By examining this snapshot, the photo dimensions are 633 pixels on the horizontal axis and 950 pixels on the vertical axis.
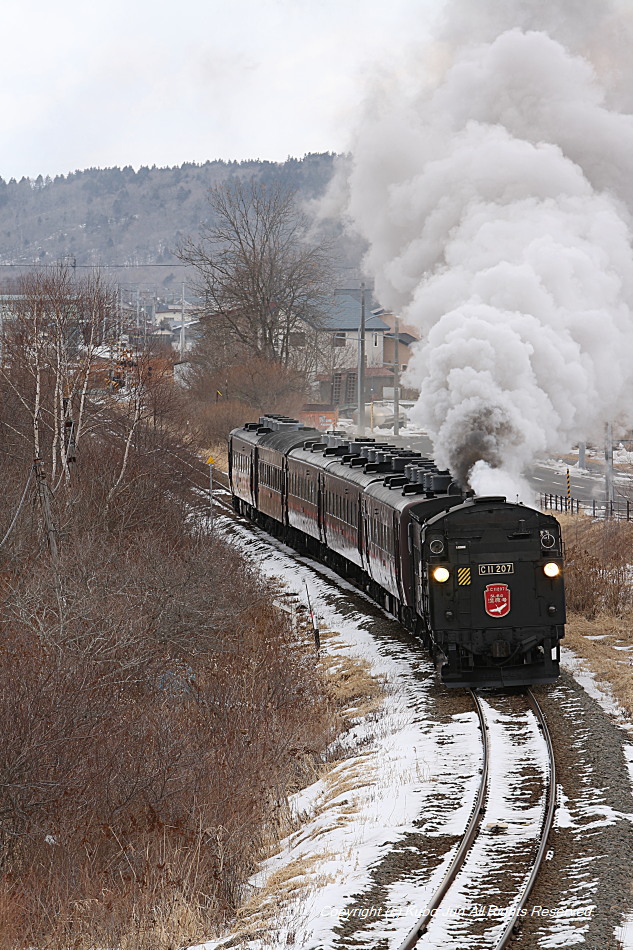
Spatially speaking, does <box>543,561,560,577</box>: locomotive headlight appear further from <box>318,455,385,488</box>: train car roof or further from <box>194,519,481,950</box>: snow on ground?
<box>318,455,385,488</box>: train car roof

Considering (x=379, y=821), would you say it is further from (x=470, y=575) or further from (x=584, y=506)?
(x=584, y=506)

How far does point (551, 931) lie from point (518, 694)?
7346 millimetres

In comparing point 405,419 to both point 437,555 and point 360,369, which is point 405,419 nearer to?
point 360,369

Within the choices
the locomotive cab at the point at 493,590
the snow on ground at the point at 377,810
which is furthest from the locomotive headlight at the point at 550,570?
the snow on ground at the point at 377,810

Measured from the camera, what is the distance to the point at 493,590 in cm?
1551

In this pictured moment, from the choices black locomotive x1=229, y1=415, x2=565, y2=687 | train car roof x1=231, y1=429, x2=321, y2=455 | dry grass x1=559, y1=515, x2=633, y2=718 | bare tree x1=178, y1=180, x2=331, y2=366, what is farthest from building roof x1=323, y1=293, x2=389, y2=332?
→ black locomotive x1=229, y1=415, x2=565, y2=687

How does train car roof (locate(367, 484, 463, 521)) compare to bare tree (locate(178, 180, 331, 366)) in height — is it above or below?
below

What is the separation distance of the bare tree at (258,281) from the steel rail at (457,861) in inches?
2018

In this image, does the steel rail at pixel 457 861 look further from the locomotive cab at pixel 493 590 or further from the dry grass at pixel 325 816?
the locomotive cab at pixel 493 590

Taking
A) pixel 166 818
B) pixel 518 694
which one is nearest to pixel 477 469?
pixel 518 694

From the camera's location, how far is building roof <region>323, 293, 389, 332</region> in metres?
81.4

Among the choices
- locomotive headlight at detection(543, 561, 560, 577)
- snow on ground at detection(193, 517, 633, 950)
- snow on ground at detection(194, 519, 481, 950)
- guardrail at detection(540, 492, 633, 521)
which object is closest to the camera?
snow on ground at detection(193, 517, 633, 950)

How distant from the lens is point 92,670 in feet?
54.5

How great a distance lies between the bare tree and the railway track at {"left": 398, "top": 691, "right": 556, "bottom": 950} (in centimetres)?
5029
